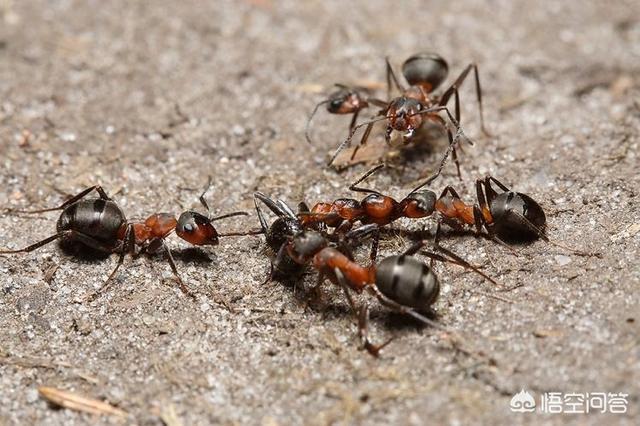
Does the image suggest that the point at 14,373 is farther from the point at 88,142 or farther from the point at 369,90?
the point at 369,90

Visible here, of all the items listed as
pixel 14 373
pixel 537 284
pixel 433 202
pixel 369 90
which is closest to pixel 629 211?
pixel 537 284

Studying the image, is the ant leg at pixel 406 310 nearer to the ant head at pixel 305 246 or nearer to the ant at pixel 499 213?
the ant head at pixel 305 246

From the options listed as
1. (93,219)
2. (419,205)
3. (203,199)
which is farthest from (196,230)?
(419,205)

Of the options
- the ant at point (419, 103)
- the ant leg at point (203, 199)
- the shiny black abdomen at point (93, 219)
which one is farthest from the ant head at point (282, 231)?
the shiny black abdomen at point (93, 219)

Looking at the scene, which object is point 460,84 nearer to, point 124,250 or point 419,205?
point 419,205

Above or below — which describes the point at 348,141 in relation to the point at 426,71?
below

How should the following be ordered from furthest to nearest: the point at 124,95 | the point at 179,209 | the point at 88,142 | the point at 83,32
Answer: the point at 83,32
the point at 124,95
the point at 88,142
the point at 179,209

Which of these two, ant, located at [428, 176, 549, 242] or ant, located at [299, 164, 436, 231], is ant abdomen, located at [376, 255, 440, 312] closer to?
ant, located at [299, 164, 436, 231]
